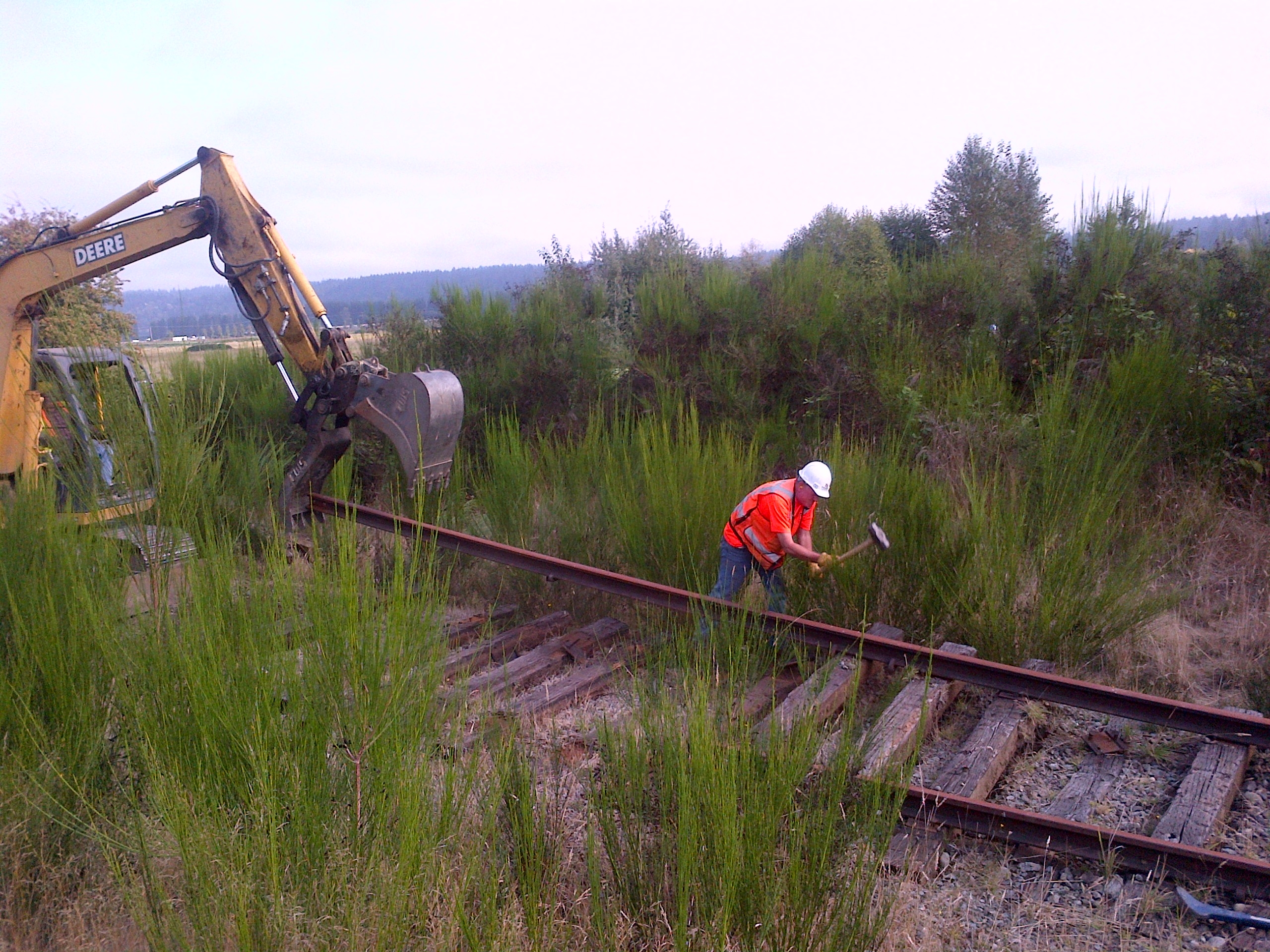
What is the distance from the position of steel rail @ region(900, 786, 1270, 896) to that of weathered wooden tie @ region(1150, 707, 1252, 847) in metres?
0.11

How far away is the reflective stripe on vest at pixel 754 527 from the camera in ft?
19.9

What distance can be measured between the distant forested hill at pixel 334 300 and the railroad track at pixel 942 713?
7.63 feet

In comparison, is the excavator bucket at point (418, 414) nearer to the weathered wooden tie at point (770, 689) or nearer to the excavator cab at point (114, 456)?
the excavator cab at point (114, 456)

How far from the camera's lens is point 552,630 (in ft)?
21.4

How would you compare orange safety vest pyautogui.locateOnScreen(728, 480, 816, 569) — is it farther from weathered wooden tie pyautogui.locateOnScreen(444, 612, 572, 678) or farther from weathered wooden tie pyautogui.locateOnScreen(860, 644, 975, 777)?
weathered wooden tie pyautogui.locateOnScreen(444, 612, 572, 678)

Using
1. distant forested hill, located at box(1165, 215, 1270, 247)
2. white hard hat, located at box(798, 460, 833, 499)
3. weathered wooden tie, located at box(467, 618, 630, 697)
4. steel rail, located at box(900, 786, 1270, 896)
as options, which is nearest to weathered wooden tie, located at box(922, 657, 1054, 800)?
steel rail, located at box(900, 786, 1270, 896)

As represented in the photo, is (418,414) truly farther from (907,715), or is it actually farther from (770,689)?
(907,715)

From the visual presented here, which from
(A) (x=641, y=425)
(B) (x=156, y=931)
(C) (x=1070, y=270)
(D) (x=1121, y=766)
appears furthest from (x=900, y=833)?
(C) (x=1070, y=270)

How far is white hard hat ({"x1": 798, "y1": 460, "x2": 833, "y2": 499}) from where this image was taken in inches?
227

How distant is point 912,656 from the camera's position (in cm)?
512

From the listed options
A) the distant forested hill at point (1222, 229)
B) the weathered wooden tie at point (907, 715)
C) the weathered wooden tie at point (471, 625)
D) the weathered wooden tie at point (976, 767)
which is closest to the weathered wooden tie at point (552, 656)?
the weathered wooden tie at point (471, 625)

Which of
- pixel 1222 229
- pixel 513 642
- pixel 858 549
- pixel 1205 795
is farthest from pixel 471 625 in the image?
pixel 1222 229

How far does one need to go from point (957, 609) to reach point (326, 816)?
4.12m

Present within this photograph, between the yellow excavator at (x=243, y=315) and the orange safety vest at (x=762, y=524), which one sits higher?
the yellow excavator at (x=243, y=315)
